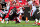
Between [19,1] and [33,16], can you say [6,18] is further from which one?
[33,16]

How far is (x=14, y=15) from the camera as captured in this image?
3.35 meters

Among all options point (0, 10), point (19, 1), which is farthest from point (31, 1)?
point (0, 10)

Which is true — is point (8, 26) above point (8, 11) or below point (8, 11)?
below

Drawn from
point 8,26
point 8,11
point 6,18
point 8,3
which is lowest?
point 8,26

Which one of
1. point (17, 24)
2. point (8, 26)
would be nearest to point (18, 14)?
point (17, 24)

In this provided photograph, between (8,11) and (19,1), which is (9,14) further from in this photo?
(19,1)

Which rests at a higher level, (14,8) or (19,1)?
(19,1)

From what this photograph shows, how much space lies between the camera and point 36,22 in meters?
3.26

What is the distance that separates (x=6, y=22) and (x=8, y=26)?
0.63 ft

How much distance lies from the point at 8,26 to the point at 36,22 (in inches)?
41.8

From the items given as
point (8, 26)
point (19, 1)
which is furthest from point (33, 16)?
point (8, 26)

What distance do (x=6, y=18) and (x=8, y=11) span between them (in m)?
0.29

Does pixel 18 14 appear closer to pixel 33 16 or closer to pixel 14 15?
pixel 14 15

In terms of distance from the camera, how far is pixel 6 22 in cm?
337
